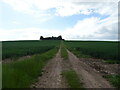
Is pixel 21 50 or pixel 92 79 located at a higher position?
pixel 21 50

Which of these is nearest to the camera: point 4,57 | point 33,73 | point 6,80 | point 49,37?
point 6,80

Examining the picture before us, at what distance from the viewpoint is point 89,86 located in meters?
7.70

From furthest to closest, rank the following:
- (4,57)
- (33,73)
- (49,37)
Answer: (49,37) < (4,57) < (33,73)

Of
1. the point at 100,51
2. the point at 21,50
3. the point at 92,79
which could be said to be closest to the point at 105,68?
the point at 92,79

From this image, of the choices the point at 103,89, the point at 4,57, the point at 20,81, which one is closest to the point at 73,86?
the point at 103,89

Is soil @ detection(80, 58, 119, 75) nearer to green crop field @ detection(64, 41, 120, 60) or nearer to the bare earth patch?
the bare earth patch

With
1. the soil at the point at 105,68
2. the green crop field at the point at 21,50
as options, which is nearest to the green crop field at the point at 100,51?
the soil at the point at 105,68

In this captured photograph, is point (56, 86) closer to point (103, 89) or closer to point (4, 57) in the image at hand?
point (103, 89)

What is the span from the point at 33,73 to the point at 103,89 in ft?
16.3

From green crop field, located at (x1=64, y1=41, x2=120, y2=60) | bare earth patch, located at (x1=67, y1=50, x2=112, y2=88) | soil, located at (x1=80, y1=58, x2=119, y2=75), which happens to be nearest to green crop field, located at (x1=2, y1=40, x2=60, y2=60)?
green crop field, located at (x1=64, y1=41, x2=120, y2=60)

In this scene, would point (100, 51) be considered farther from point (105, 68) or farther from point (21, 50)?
point (21, 50)

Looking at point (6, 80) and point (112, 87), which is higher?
point (6, 80)

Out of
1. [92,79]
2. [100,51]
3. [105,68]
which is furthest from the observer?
[100,51]

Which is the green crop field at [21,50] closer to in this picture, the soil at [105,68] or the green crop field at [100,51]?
the green crop field at [100,51]
